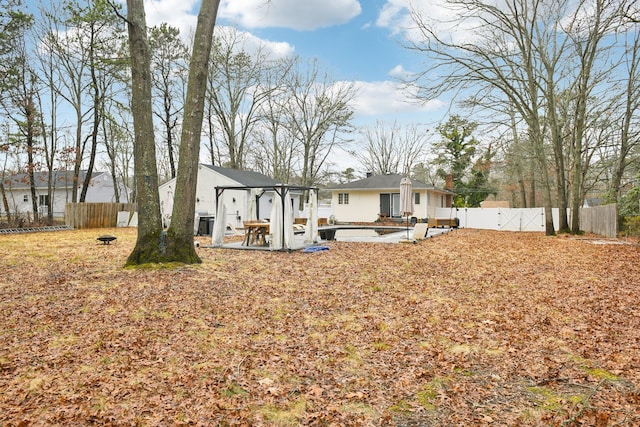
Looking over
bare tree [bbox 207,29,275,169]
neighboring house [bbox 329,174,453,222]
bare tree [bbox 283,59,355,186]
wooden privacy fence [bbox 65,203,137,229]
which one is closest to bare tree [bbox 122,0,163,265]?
wooden privacy fence [bbox 65,203,137,229]

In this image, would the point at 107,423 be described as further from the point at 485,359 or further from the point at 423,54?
the point at 423,54

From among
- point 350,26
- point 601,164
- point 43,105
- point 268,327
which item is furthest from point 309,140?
point 268,327

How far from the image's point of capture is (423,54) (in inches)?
584

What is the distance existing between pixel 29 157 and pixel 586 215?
31.8 m

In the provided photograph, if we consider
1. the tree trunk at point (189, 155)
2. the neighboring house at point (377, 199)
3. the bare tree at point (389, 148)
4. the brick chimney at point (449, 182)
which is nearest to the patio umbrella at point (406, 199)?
the tree trunk at point (189, 155)

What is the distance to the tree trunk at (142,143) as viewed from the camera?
838cm

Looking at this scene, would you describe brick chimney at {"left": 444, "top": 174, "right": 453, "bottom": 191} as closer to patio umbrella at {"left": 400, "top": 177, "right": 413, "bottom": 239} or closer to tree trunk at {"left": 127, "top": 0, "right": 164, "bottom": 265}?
patio umbrella at {"left": 400, "top": 177, "right": 413, "bottom": 239}

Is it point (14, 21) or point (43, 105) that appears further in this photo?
point (43, 105)

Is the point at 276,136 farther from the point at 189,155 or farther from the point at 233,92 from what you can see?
the point at 189,155

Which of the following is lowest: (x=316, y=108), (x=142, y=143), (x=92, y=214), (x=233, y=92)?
(x=92, y=214)

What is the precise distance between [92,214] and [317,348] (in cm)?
2345

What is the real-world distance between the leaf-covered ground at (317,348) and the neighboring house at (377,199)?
64.6 feet

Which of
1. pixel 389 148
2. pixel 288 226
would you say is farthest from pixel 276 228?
pixel 389 148

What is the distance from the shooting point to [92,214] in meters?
23.1
